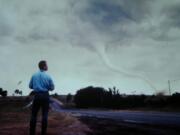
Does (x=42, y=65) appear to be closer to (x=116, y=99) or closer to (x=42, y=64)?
(x=42, y=64)

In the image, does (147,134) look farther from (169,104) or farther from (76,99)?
(76,99)

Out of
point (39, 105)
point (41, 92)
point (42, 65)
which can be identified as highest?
point (42, 65)

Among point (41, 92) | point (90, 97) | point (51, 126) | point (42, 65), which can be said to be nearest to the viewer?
point (41, 92)

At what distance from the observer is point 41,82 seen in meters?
7.36

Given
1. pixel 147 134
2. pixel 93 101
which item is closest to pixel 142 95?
pixel 93 101

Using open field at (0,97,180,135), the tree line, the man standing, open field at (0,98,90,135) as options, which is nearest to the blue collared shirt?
the man standing

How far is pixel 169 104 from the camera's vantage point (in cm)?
5997

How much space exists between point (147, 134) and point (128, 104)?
66.6m

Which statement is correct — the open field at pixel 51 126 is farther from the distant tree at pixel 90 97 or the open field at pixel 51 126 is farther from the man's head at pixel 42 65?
the distant tree at pixel 90 97

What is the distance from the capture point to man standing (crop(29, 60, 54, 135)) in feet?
23.9

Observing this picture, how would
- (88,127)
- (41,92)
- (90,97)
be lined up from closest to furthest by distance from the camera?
(41,92) < (88,127) < (90,97)

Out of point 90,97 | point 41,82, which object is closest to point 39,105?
point 41,82

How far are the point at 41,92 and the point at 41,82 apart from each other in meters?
0.23

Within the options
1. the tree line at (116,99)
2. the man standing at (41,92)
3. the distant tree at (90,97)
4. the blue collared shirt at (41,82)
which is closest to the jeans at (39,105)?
the man standing at (41,92)
